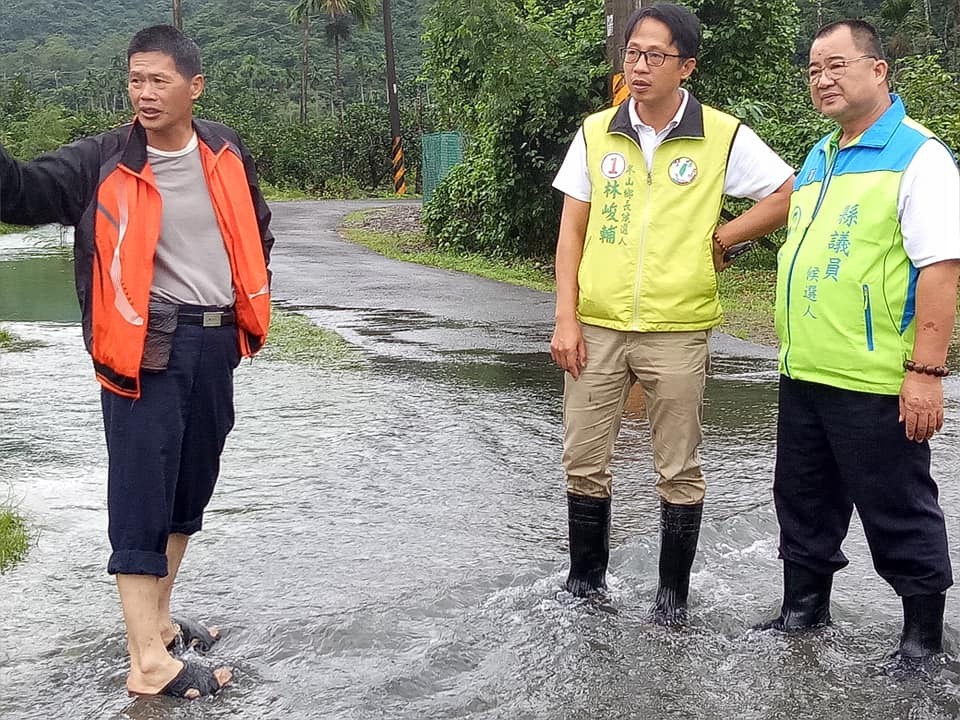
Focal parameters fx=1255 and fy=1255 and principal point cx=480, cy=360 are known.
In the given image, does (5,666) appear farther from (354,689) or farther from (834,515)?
(834,515)

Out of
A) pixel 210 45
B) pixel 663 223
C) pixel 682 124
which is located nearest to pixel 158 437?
pixel 663 223

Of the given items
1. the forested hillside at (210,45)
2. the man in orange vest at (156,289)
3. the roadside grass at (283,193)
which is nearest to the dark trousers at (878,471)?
the man in orange vest at (156,289)

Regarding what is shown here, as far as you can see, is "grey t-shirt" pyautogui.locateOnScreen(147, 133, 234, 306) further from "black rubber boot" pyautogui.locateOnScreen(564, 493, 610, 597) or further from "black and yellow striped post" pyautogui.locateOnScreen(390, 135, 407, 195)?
"black and yellow striped post" pyautogui.locateOnScreen(390, 135, 407, 195)

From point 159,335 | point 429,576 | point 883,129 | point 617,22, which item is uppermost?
point 617,22

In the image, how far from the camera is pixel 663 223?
390 centimetres

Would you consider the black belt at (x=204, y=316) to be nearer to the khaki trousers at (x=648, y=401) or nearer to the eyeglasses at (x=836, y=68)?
the khaki trousers at (x=648, y=401)

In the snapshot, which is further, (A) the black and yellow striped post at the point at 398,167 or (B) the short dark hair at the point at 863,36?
(A) the black and yellow striped post at the point at 398,167

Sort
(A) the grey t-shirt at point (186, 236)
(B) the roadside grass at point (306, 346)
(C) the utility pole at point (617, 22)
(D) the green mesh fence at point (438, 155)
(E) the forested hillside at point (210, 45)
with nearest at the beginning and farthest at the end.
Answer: (A) the grey t-shirt at point (186, 236) → (B) the roadside grass at point (306, 346) → (C) the utility pole at point (617, 22) → (D) the green mesh fence at point (438, 155) → (E) the forested hillside at point (210, 45)

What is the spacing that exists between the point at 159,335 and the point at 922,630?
2.36 metres

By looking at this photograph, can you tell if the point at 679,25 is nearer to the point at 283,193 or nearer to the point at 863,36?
the point at 863,36

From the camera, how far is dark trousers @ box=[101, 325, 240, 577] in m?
3.43

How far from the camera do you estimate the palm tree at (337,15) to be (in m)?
51.4

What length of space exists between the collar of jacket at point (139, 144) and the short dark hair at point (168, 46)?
17 cm

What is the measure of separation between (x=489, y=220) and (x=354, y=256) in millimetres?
2185
